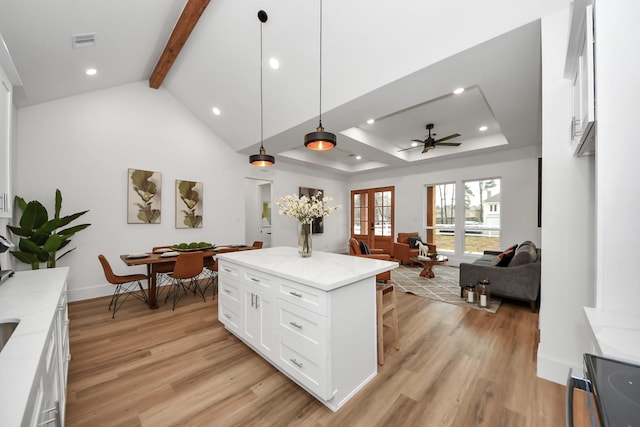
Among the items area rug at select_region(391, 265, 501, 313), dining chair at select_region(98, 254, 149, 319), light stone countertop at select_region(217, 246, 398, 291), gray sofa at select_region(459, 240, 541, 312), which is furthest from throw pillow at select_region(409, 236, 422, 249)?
dining chair at select_region(98, 254, 149, 319)

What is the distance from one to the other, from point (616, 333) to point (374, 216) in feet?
23.7

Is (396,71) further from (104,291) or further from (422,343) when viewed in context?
(104,291)

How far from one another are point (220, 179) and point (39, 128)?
8.79 ft

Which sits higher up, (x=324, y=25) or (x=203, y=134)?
(x=324, y=25)

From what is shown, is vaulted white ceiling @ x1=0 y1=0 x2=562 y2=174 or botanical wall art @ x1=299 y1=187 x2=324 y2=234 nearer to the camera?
vaulted white ceiling @ x1=0 y1=0 x2=562 y2=174

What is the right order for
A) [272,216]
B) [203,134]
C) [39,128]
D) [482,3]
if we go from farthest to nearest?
[272,216] → [203,134] → [39,128] → [482,3]

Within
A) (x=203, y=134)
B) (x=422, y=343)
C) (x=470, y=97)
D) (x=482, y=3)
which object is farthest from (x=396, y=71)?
(x=203, y=134)

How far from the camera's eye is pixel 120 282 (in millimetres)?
3311

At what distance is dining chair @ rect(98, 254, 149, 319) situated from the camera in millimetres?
3248

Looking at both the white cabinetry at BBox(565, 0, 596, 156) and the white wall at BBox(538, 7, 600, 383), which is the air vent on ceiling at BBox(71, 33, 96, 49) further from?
the white wall at BBox(538, 7, 600, 383)

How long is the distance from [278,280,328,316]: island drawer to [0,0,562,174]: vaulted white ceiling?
7.85 feet

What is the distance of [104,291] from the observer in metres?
4.09

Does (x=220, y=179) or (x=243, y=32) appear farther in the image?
(x=220, y=179)

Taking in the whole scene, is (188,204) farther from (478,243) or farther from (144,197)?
(478,243)
